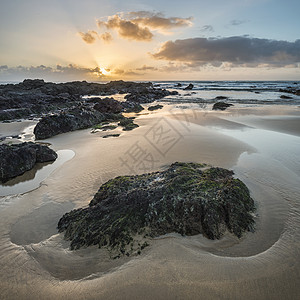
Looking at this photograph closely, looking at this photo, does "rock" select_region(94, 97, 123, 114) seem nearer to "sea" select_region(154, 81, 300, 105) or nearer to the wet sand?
"sea" select_region(154, 81, 300, 105)

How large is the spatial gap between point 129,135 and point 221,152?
15.5 ft


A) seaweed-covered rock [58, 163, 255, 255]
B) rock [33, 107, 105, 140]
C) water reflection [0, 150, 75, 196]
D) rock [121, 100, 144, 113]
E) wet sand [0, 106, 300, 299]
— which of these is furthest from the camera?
rock [121, 100, 144, 113]

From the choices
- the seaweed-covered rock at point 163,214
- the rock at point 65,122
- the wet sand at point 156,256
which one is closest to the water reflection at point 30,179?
the wet sand at point 156,256

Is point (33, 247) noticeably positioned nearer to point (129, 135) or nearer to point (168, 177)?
point (168, 177)

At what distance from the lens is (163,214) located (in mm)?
3168

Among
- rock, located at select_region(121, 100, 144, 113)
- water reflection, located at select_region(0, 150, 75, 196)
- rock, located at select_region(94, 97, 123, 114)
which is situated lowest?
water reflection, located at select_region(0, 150, 75, 196)

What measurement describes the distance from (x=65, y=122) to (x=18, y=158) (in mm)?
6190

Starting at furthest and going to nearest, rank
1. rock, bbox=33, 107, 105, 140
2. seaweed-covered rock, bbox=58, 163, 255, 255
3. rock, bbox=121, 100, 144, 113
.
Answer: rock, bbox=121, 100, 144, 113, rock, bbox=33, 107, 105, 140, seaweed-covered rock, bbox=58, 163, 255, 255

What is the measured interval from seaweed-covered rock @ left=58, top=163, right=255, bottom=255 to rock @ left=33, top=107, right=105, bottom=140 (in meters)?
8.75

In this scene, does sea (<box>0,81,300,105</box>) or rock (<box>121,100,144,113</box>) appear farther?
sea (<box>0,81,300,105</box>)

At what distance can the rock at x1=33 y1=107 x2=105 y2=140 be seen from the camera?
36.2ft

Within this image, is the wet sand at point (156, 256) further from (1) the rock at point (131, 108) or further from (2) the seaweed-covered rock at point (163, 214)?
(1) the rock at point (131, 108)

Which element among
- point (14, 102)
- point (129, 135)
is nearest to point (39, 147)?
point (129, 135)

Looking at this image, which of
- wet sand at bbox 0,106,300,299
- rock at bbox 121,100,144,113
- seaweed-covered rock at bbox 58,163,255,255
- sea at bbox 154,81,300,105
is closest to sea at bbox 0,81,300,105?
sea at bbox 154,81,300,105
